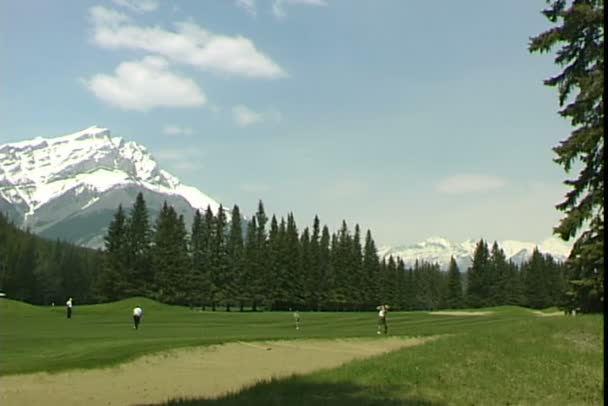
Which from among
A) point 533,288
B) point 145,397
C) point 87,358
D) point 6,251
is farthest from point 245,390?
point 6,251

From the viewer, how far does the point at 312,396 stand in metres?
15.3

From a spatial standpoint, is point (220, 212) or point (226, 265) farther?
point (220, 212)

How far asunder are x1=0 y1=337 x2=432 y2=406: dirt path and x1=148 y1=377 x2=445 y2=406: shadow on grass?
2754mm

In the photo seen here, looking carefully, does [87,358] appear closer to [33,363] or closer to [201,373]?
[33,363]

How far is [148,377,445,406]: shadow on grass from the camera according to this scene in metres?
14.7

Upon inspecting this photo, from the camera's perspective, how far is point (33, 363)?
2359 cm

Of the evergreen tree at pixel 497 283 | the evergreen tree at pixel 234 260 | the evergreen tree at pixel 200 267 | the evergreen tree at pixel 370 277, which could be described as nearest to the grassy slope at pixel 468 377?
the evergreen tree at pixel 200 267

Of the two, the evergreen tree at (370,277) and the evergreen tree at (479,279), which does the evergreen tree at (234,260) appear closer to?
the evergreen tree at (370,277)

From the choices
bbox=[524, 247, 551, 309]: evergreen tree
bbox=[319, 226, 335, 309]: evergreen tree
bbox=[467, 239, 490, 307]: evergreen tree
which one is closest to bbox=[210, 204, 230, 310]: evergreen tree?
bbox=[319, 226, 335, 309]: evergreen tree

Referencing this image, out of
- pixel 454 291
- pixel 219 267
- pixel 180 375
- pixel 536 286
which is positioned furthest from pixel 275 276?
pixel 180 375

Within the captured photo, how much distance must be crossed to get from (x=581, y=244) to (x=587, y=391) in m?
9.56

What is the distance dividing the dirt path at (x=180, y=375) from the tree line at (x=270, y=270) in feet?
254

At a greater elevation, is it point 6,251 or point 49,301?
point 6,251

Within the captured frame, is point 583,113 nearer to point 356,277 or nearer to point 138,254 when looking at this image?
point 138,254
